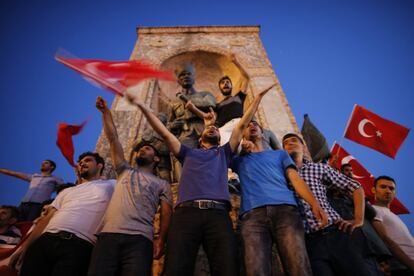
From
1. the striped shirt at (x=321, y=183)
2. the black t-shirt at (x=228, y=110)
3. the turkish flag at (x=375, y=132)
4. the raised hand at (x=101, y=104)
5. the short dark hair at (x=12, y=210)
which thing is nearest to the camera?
the striped shirt at (x=321, y=183)

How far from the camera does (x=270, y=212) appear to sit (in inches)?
101

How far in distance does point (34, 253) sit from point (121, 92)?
5.62ft

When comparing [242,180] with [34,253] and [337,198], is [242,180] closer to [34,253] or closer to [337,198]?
[337,198]

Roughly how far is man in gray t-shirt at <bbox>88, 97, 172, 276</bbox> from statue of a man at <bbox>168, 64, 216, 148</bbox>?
1.35 m

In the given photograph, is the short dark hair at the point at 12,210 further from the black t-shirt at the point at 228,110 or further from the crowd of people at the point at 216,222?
the black t-shirt at the point at 228,110

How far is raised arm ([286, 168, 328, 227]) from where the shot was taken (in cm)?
247

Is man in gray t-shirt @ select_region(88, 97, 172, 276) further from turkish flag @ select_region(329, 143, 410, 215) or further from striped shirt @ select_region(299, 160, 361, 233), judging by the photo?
turkish flag @ select_region(329, 143, 410, 215)

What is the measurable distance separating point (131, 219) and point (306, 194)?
1.65 meters

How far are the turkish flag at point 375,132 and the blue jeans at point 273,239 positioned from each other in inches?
173

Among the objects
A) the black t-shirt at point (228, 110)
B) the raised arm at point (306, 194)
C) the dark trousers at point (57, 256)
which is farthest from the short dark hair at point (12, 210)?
the raised arm at point (306, 194)

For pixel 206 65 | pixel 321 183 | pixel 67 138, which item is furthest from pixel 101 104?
pixel 206 65

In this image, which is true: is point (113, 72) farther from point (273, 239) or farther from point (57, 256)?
point (273, 239)

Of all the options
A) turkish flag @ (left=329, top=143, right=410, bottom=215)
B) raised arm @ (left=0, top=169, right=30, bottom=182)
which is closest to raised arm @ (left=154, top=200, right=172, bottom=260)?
turkish flag @ (left=329, top=143, right=410, bottom=215)

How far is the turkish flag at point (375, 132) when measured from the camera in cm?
600
